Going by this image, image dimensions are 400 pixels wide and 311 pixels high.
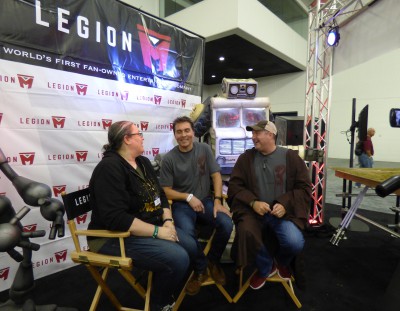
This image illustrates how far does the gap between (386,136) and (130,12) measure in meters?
8.35

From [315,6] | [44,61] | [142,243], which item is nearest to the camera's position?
[142,243]

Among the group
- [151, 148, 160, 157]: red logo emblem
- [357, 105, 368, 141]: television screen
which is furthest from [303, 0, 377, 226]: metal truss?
[151, 148, 160, 157]: red logo emblem

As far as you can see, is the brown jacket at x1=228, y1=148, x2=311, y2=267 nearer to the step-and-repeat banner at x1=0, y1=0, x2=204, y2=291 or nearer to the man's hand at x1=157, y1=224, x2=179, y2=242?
the man's hand at x1=157, y1=224, x2=179, y2=242

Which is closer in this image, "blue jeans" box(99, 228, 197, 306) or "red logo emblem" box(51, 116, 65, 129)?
"blue jeans" box(99, 228, 197, 306)

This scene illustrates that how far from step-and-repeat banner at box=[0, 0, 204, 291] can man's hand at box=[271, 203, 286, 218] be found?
1.65m

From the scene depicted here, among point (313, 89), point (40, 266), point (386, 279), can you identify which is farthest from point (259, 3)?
point (40, 266)

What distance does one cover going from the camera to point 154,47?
2.93m

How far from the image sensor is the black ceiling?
6.45m

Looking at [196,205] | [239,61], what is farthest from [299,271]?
[239,61]

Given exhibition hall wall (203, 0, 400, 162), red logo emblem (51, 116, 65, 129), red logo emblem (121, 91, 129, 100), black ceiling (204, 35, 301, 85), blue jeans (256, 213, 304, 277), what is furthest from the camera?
exhibition hall wall (203, 0, 400, 162)

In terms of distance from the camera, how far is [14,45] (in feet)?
6.26

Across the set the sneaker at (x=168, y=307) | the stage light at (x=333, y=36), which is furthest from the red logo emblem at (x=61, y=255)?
the stage light at (x=333, y=36)

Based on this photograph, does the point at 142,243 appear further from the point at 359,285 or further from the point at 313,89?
the point at 313,89

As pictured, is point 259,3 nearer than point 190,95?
No
